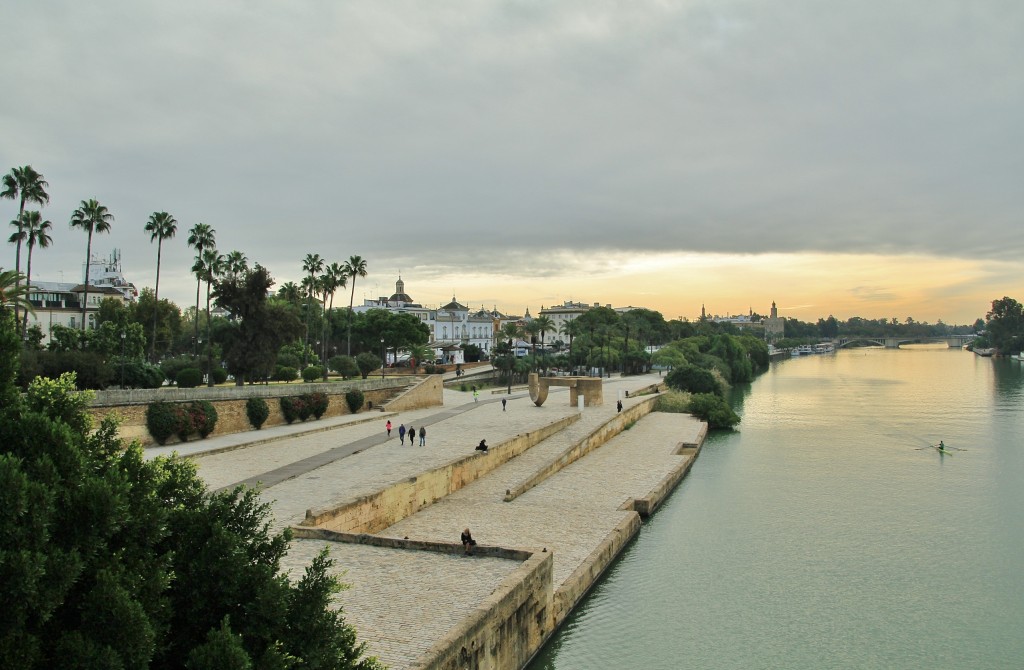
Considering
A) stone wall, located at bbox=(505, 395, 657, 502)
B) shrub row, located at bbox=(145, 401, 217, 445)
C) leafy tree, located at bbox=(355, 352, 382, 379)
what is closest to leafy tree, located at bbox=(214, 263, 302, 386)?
shrub row, located at bbox=(145, 401, 217, 445)

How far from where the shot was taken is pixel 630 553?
20.0m

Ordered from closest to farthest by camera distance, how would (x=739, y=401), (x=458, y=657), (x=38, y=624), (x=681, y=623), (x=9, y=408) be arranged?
(x=38, y=624)
(x=9, y=408)
(x=458, y=657)
(x=681, y=623)
(x=739, y=401)

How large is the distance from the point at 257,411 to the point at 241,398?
92cm

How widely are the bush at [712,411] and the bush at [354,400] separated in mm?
21998

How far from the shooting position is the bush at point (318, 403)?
116 feet

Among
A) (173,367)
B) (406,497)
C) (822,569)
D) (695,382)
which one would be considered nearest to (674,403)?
(695,382)

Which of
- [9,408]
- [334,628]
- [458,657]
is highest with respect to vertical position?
[9,408]

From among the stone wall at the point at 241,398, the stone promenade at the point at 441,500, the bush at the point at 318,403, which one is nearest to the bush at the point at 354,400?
the stone wall at the point at 241,398

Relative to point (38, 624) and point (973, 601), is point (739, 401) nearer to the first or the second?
point (973, 601)

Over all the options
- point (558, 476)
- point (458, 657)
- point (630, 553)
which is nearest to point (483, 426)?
point (558, 476)

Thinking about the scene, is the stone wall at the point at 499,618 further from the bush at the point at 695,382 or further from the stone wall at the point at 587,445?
the bush at the point at 695,382

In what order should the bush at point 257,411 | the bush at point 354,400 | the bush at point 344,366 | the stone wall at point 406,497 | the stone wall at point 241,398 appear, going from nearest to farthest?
1. the stone wall at point 406,497
2. the stone wall at point 241,398
3. the bush at point 257,411
4. the bush at point 354,400
5. the bush at point 344,366

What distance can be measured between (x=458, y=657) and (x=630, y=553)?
35.4ft

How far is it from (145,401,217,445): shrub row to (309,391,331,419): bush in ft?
20.9
